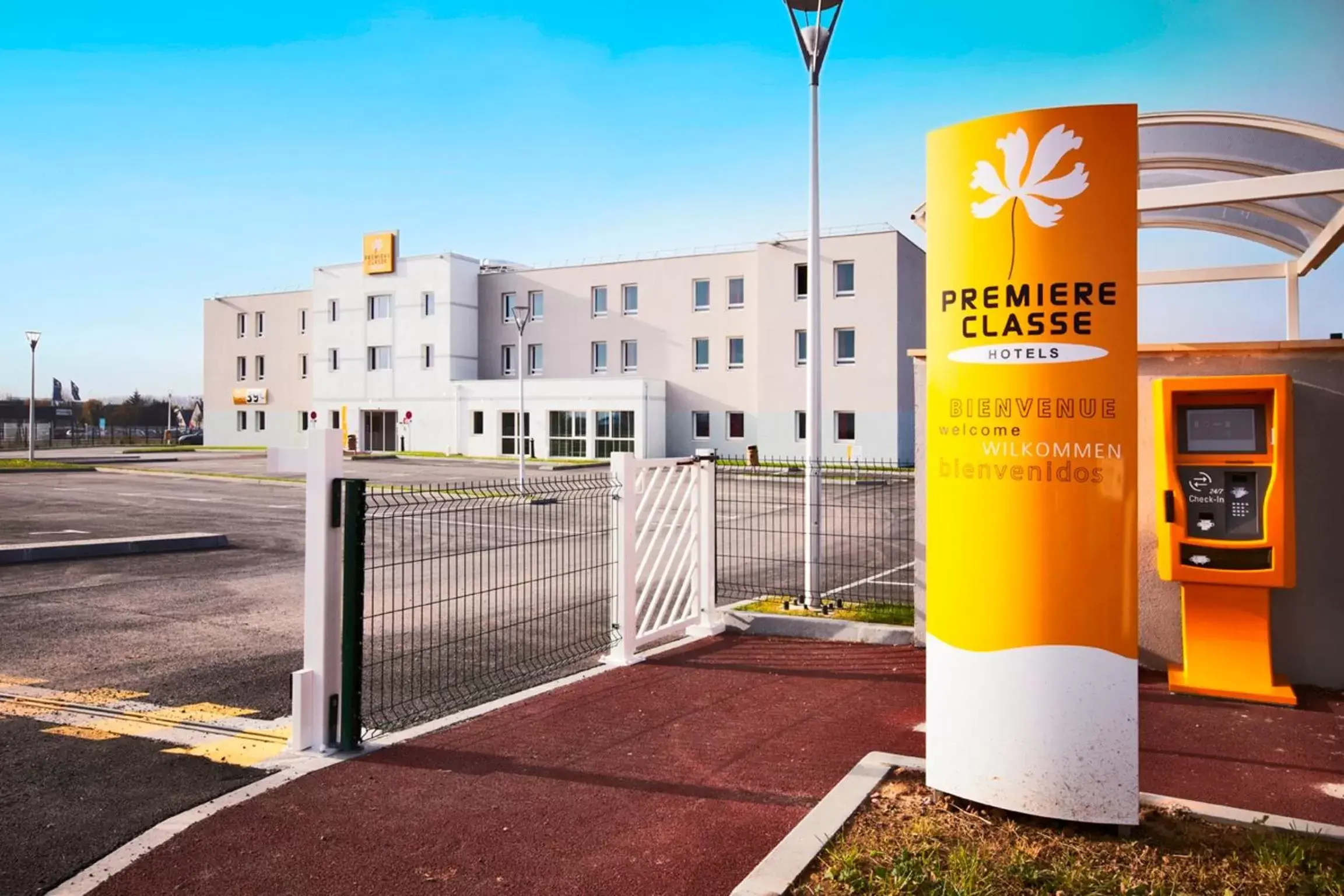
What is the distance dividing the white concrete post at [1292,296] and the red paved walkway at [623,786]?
529 cm

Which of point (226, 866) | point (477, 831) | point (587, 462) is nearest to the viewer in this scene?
point (226, 866)

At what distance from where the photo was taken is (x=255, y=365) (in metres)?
61.7

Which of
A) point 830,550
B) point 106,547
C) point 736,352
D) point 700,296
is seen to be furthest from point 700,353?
point 106,547

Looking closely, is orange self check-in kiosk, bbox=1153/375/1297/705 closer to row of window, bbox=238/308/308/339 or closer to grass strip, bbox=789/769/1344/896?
grass strip, bbox=789/769/1344/896

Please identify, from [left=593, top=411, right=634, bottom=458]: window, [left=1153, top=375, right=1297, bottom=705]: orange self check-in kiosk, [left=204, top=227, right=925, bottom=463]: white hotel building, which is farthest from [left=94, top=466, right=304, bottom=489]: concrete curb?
[left=1153, top=375, right=1297, bottom=705]: orange self check-in kiosk

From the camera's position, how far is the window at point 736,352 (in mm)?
43875

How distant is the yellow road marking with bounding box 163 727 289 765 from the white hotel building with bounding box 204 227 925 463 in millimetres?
32888

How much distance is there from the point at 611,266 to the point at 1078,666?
44498mm

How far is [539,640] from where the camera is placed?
26.1 feet

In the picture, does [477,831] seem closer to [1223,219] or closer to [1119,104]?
[1119,104]

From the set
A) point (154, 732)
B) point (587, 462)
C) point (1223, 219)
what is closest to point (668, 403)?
point (587, 462)

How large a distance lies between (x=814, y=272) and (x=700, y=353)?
119 feet

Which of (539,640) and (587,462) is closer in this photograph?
(539,640)

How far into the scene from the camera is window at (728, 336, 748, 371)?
4388 centimetres
